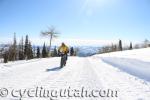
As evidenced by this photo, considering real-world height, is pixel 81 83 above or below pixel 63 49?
below

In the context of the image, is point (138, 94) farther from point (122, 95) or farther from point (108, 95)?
point (108, 95)

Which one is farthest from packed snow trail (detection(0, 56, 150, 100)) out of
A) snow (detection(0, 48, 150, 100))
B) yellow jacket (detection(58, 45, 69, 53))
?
yellow jacket (detection(58, 45, 69, 53))

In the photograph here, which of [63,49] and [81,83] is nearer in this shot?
[81,83]

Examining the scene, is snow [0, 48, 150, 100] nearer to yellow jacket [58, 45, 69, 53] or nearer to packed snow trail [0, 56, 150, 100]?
packed snow trail [0, 56, 150, 100]

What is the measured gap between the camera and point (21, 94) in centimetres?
672

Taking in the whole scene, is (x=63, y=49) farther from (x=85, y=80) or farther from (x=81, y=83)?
(x=81, y=83)

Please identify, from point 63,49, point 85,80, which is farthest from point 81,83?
point 63,49

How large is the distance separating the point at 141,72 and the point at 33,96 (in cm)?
733

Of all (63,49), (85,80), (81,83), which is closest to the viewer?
(81,83)

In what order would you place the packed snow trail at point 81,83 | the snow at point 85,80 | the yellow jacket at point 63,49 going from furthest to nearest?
the yellow jacket at point 63,49 < the snow at point 85,80 < the packed snow trail at point 81,83

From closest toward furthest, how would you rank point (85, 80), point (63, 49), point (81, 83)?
1. point (81, 83)
2. point (85, 80)
3. point (63, 49)

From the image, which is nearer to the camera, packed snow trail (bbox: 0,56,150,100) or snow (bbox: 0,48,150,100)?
packed snow trail (bbox: 0,56,150,100)

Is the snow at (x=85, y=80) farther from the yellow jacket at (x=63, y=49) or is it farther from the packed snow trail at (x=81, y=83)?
the yellow jacket at (x=63, y=49)

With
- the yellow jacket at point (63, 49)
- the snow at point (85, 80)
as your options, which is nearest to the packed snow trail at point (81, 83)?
the snow at point (85, 80)
